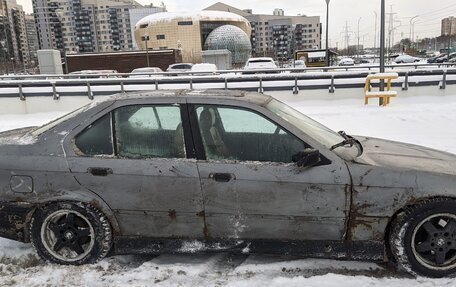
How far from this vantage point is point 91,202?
338 cm

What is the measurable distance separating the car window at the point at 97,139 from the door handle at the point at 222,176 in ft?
2.92

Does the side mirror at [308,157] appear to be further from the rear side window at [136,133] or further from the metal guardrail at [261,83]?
the metal guardrail at [261,83]

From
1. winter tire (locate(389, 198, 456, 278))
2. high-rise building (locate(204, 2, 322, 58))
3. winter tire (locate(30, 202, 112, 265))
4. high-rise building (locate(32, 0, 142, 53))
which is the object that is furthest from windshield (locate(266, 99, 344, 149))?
high-rise building (locate(204, 2, 322, 58))

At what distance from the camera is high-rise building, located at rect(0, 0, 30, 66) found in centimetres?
7339

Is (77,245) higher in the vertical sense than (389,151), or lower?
lower

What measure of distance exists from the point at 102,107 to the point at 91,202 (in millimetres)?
808

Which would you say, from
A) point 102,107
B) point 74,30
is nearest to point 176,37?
point 74,30

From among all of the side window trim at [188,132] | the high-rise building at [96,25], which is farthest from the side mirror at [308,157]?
the high-rise building at [96,25]

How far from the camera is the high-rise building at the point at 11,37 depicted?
241ft

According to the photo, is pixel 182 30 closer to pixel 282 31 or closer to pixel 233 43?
pixel 233 43

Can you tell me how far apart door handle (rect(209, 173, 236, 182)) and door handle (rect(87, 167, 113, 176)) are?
0.85m

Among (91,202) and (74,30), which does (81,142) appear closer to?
(91,202)

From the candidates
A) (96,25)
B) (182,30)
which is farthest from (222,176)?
(96,25)

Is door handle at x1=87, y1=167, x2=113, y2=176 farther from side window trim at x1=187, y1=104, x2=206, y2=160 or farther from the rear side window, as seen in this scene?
side window trim at x1=187, y1=104, x2=206, y2=160
